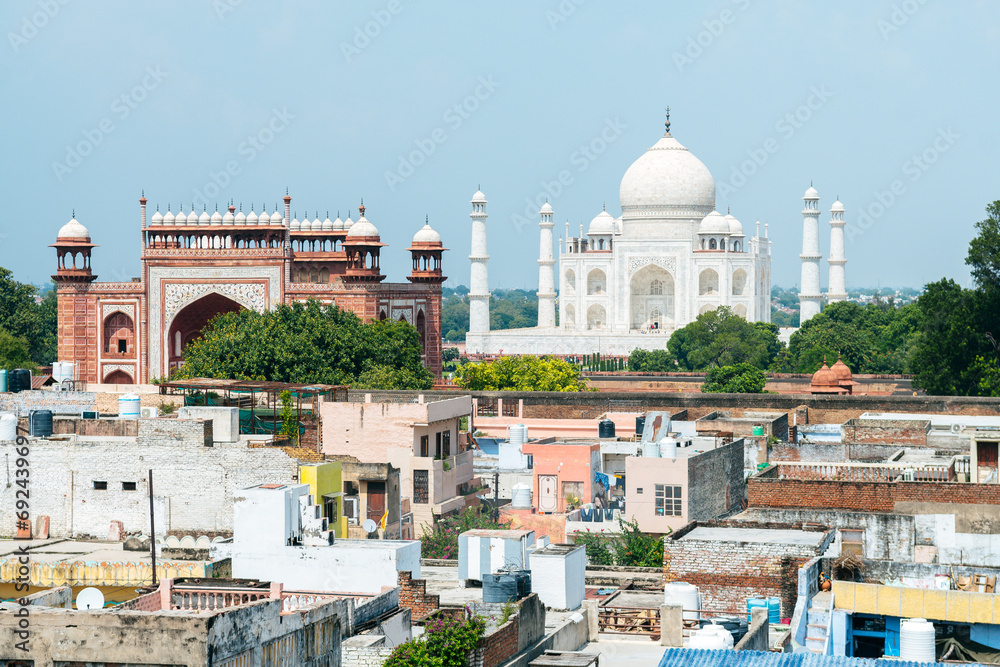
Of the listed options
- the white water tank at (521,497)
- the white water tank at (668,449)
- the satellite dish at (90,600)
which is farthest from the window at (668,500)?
the satellite dish at (90,600)

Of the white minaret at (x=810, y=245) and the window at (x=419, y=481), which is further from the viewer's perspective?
the white minaret at (x=810, y=245)

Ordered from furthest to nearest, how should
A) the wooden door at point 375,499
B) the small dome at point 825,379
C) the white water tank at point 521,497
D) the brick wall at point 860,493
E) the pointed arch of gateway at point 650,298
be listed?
the pointed arch of gateway at point 650,298
the small dome at point 825,379
the white water tank at point 521,497
the wooden door at point 375,499
the brick wall at point 860,493

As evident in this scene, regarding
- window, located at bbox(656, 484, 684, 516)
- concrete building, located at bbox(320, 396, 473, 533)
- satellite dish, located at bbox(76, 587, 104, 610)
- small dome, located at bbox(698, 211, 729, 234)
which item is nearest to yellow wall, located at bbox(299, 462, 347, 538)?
concrete building, located at bbox(320, 396, 473, 533)

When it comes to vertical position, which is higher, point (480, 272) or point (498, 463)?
point (480, 272)

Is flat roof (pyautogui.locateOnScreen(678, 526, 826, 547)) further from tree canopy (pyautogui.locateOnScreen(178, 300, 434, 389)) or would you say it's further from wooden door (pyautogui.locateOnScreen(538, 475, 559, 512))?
tree canopy (pyautogui.locateOnScreen(178, 300, 434, 389))

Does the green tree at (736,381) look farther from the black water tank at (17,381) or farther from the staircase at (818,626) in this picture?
the staircase at (818,626)

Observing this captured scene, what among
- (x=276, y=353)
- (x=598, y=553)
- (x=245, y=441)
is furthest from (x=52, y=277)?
(x=598, y=553)

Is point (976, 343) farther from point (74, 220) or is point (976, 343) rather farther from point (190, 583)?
point (190, 583)

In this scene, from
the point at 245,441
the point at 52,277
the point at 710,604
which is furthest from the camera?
the point at 52,277
